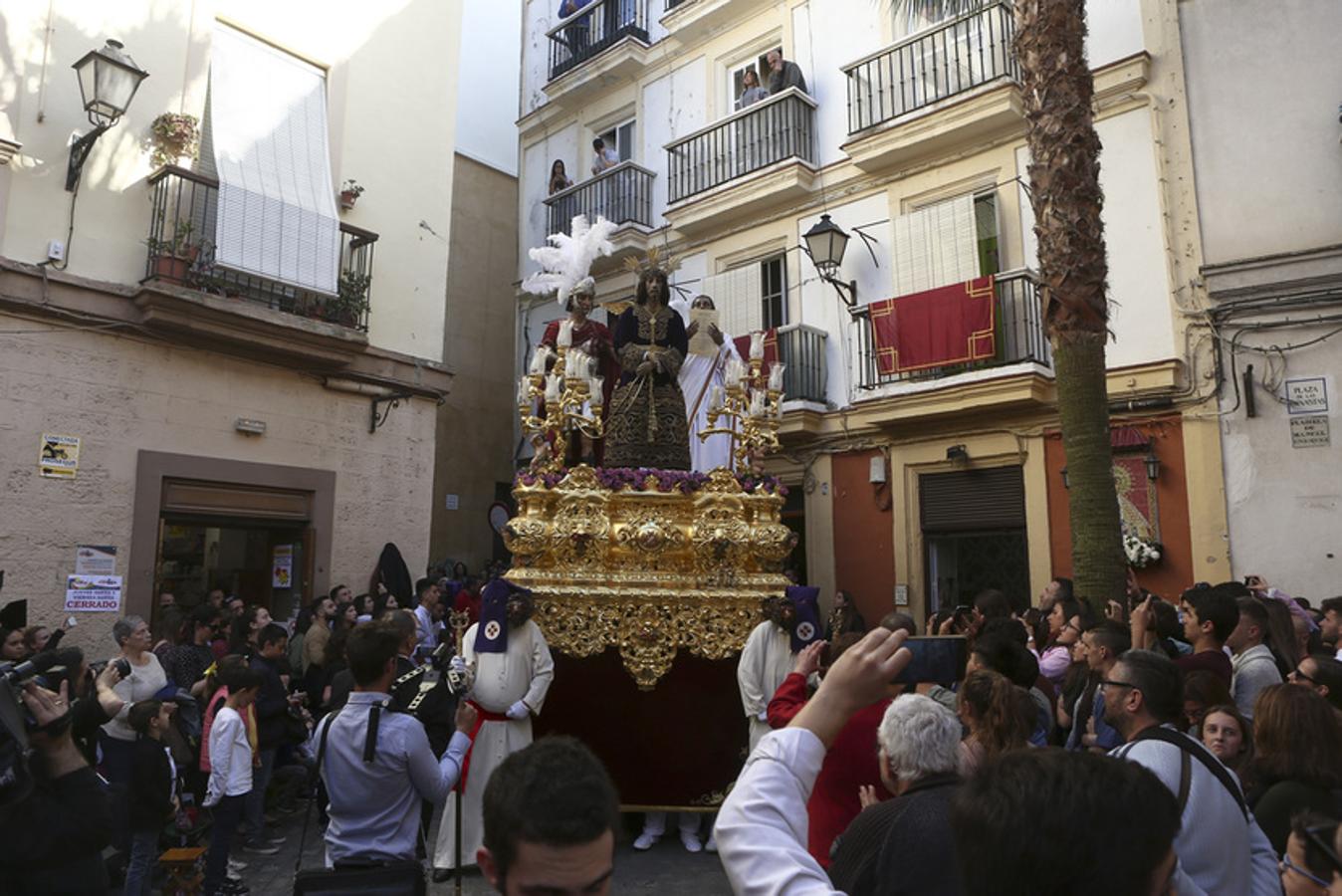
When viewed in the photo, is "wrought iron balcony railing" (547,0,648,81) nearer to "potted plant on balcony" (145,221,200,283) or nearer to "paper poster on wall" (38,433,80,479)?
"potted plant on balcony" (145,221,200,283)

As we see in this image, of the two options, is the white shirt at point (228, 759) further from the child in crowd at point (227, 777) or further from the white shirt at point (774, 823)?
the white shirt at point (774, 823)

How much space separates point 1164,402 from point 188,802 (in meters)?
9.06

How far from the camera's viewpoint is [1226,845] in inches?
97.8

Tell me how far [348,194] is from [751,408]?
23.1 ft

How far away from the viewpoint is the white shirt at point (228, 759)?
519 cm

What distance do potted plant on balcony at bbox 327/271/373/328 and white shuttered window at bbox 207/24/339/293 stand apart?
0.22 m

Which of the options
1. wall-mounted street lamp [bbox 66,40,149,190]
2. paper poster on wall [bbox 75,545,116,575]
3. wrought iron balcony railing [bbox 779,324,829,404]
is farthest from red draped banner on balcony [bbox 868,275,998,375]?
paper poster on wall [bbox 75,545,116,575]

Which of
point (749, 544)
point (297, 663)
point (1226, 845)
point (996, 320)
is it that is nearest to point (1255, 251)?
point (996, 320)

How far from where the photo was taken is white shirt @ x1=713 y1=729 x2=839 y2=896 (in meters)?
1.43

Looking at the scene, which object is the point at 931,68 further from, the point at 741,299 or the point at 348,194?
the point at 348,194

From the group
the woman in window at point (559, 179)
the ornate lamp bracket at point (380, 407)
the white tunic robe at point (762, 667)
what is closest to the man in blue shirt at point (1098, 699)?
the white tunic robe at point (762, 667)

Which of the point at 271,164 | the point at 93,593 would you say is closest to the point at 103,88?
the point at 271,164

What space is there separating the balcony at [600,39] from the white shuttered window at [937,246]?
5.77 meters

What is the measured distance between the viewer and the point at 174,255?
397 inches
